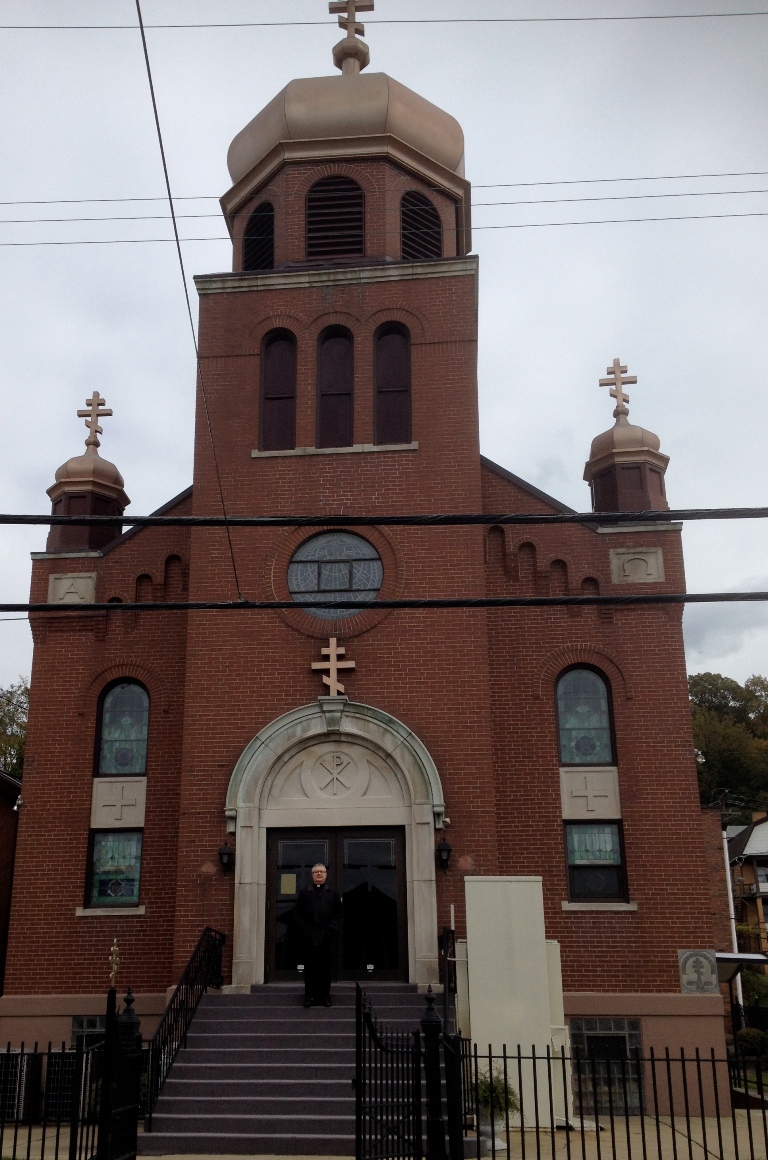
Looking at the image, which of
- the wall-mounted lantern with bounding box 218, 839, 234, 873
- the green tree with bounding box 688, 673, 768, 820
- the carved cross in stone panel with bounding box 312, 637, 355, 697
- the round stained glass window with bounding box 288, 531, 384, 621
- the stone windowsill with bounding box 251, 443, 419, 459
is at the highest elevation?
the green tree with bounding box 688, 673, 768, 820

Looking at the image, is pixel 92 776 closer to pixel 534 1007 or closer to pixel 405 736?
pixel 405 736

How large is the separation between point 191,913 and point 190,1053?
2.92 metres

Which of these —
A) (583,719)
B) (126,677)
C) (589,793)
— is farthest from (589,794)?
(126,677)

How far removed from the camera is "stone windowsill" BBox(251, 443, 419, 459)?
1850 centimetres

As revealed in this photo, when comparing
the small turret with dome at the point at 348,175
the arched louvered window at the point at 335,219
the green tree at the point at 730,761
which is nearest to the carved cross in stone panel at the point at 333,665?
the small turret with dome at the point at 348,175

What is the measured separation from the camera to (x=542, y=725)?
59.4 feet

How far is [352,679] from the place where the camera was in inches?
682

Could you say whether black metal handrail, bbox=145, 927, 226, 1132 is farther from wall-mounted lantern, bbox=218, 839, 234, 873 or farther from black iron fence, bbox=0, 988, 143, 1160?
wall-mounted lantern, bbox=218, 839, 234, 873

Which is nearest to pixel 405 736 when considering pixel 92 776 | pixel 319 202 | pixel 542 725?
pixel 542 725

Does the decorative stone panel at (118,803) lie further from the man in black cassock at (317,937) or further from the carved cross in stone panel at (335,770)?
the man in black cassock at (317,937)

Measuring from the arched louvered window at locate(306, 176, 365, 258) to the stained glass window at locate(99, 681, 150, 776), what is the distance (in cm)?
795

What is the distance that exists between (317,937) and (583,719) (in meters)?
5.73

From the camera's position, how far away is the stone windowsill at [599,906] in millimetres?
17078

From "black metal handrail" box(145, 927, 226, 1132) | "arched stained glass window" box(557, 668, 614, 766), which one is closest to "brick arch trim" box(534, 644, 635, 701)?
"arched stained glass window" box(557, 668, 614, 766)
